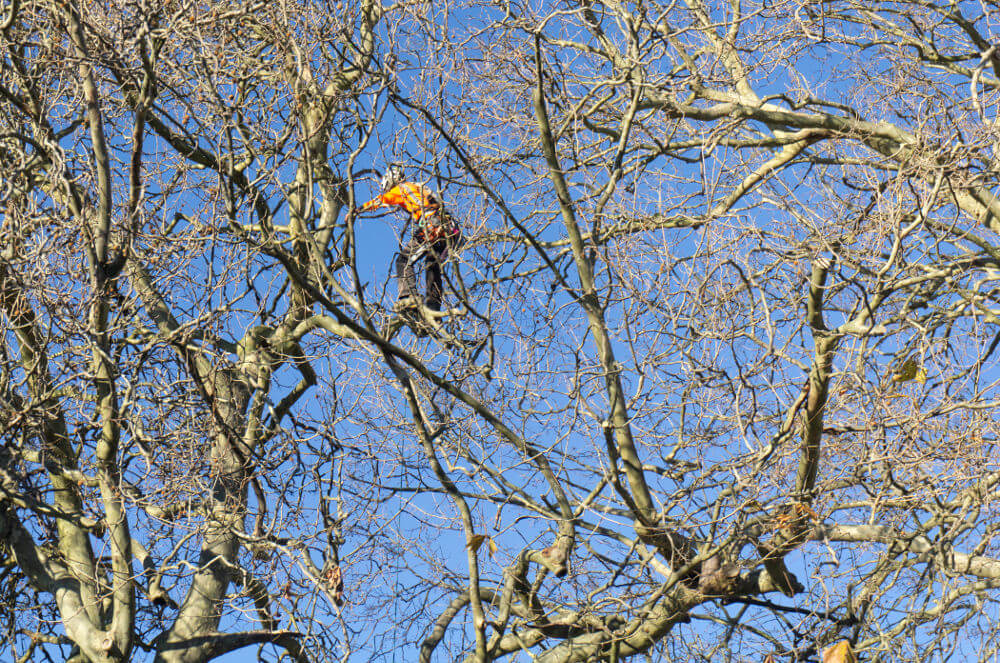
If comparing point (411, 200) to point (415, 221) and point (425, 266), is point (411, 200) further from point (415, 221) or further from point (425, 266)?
point (425, 266)

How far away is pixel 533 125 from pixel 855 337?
3.02 m

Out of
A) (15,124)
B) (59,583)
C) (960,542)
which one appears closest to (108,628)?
(59,583)

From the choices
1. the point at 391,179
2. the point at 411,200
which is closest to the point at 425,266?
the point at 411,200

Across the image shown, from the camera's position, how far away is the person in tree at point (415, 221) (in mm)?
5562

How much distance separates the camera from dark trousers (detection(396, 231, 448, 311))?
5.71 metres

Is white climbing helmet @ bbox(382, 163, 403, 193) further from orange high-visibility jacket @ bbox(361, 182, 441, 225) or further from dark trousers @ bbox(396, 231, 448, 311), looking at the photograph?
dark trousers @ bbox(396, 231, 448, 311)

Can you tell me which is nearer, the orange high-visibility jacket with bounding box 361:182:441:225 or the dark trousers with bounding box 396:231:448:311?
the orange high-visibility jacket with bounding box 361:182:441:225

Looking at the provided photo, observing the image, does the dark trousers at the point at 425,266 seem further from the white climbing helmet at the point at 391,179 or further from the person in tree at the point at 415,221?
the white climbing helmet at the point at 391,179

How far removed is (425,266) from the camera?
6.12m

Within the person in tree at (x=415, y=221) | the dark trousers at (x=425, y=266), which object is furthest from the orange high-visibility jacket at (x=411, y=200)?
Result: the dark trousers at (x=425, y=266)

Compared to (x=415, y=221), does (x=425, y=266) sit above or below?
below

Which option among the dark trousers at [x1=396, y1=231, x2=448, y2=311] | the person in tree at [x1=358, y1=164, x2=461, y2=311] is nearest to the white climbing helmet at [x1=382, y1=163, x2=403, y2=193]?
the person in tree at [x1=358, y1=164, x2=461, y2=311]

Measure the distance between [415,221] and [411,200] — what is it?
255mm

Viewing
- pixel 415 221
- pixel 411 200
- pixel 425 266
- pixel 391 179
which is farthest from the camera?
pixel 425 266
